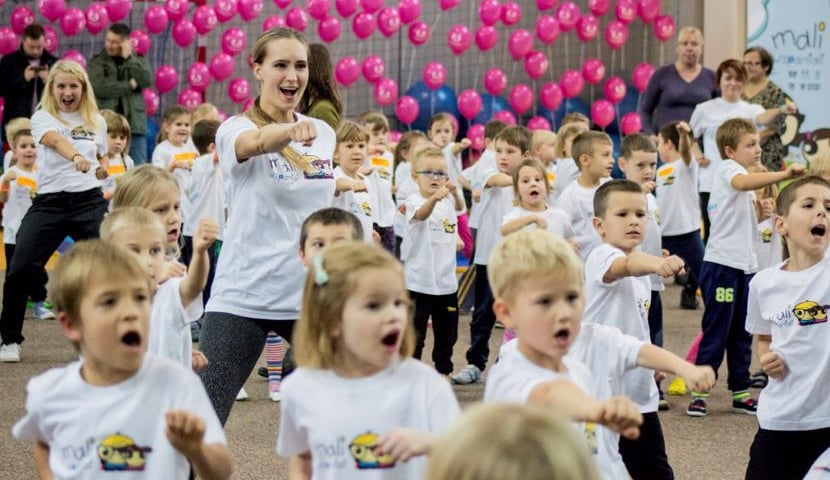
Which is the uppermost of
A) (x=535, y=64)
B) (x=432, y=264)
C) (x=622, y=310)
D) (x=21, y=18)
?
(x=21, y=18)

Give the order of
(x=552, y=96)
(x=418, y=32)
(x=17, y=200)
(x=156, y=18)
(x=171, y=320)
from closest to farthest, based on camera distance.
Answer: (x=171, y=320), (x=17, y=200), (x=156, y=18), (x=418, y=32), (x=552, y=96)

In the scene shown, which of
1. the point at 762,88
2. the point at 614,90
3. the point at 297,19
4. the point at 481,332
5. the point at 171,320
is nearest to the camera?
the point at 171,320

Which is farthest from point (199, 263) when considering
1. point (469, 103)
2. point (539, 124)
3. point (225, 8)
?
point (539, 124)

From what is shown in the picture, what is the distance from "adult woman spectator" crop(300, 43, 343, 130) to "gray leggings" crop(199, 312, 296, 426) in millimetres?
900

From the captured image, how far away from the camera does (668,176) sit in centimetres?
690

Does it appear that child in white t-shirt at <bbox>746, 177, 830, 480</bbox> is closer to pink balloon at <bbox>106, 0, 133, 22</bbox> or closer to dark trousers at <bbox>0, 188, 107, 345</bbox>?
dark trousers at <bbox>0, 188, 107, 345</bbox>

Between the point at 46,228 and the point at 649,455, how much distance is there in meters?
3.62

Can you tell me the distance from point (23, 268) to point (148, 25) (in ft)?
12.8

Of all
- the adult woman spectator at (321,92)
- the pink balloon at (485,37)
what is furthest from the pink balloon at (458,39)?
the adult woman spectator at (321,92)

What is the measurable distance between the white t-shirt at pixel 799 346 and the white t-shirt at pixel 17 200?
553 cm

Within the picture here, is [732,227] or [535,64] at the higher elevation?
[535,64]

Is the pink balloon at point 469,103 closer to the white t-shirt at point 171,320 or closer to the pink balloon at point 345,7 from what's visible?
the pink balloon at point 345,7

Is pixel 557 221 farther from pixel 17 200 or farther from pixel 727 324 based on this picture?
pixel 17 200

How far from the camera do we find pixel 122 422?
7.76ft
